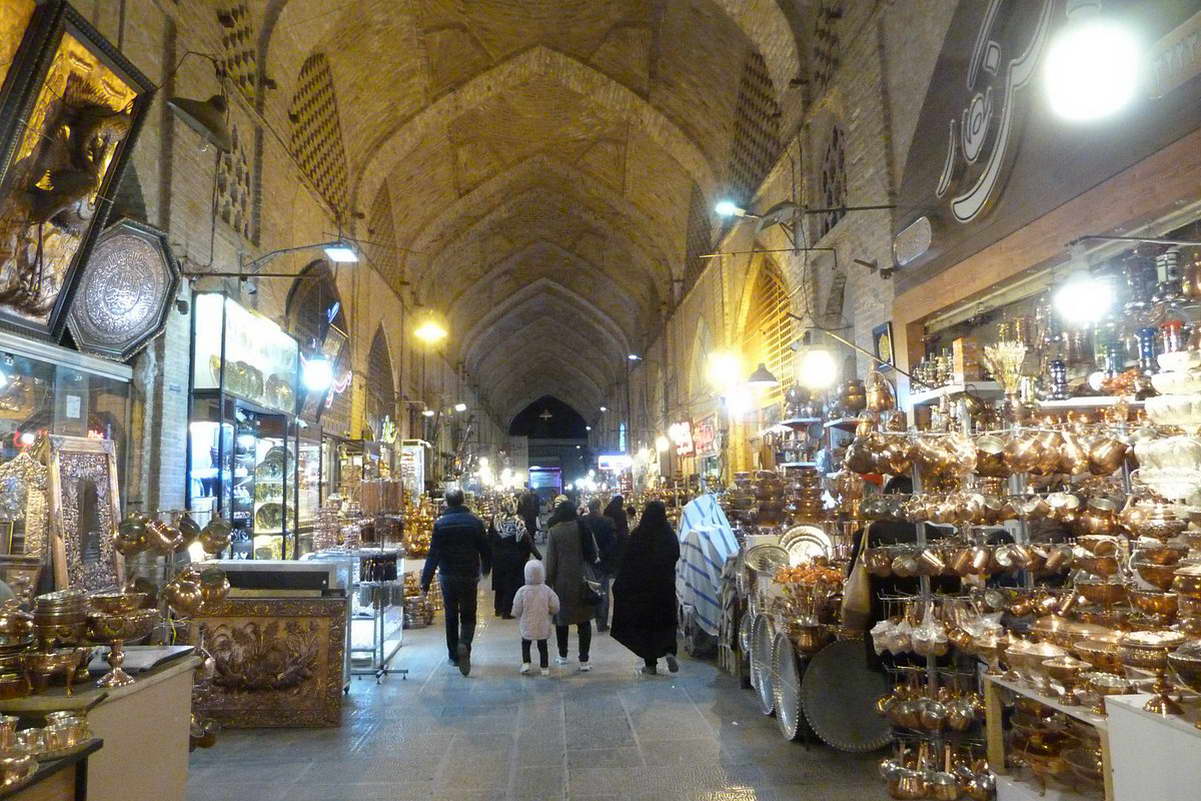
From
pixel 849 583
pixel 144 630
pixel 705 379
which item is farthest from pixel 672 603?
pixel 705 379

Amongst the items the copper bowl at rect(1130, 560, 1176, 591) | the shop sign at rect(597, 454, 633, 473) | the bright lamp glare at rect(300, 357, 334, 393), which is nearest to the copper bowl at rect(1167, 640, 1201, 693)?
the copper bowl at rect(1130, 560, 1176, 591)

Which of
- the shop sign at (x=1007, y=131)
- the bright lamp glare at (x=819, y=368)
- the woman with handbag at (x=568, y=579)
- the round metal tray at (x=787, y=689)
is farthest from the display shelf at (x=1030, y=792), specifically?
the bright lamp glare at (x=819, y=368)

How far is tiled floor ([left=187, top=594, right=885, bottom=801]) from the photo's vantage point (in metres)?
3.73

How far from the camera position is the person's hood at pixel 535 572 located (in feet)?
20.3

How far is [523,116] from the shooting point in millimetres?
15555

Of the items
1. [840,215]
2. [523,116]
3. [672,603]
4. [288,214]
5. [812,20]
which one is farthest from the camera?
[523,116]

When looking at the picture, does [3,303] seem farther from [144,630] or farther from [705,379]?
[705,379]

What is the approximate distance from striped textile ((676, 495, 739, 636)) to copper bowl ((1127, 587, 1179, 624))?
12.4 feet

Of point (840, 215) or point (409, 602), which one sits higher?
point (840, 215)

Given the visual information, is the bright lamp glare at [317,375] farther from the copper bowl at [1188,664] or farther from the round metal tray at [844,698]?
the copper bowl at [1188,664]

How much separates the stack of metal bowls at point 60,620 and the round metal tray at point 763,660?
3561mm

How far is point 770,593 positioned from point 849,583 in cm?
130

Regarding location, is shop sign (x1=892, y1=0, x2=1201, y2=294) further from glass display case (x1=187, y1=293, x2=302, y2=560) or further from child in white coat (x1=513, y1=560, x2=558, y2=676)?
glass display case (x1=187, y1=293, x2=302, y2=560)

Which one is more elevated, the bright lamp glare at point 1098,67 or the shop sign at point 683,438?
the bright lamp glare at point 1098,67
